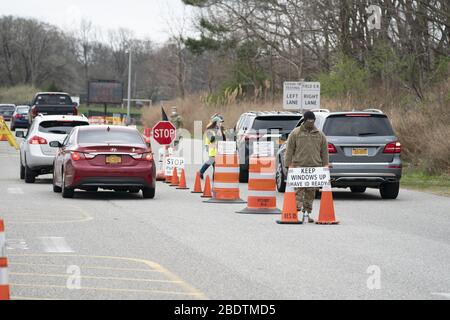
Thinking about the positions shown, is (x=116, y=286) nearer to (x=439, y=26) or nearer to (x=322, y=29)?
(x=439, y=26)

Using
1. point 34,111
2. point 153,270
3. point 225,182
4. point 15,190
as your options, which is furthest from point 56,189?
point 34,111

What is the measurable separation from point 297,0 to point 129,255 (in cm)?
4782

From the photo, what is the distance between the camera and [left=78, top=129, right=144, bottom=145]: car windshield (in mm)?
22297

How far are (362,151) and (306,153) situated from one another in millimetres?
5240

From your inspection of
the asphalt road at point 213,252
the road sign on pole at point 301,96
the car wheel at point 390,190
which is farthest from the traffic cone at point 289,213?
the road sign on pole at point 301,96

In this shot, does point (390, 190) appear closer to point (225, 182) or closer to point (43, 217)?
point (225, 182)

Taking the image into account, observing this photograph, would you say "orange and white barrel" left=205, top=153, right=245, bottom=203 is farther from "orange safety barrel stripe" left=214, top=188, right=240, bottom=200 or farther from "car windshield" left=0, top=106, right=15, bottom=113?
"car windshield" left=0, top=106, right=15, bottom=113

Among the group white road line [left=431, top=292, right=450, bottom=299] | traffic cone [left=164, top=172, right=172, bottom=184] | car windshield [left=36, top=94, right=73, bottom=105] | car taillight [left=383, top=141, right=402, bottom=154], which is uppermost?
car windshield [left=36, top=94, right=73, bottom=105]

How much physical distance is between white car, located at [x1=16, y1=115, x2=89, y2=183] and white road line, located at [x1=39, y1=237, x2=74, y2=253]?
39.6 feet

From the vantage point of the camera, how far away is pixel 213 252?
44.0ft

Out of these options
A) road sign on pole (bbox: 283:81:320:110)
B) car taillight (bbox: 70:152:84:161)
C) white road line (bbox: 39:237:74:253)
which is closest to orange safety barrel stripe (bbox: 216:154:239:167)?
car taillight (bbox: 70:152:84:161)

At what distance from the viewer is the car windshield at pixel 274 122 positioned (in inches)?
1119

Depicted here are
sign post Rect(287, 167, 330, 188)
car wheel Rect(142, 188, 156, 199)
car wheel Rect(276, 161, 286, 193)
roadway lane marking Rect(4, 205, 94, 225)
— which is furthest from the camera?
car wheel Rect(276, 161, 286, 193)
